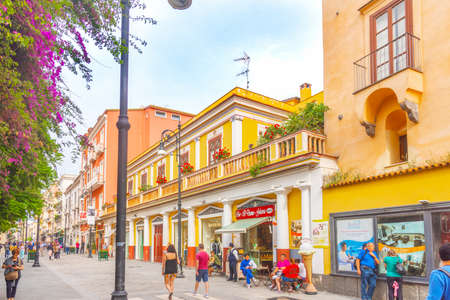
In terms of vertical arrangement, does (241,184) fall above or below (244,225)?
above

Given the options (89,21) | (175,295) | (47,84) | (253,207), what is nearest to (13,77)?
(47,84)

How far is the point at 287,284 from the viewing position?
13836 millimetres

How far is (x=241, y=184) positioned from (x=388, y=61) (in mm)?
8204

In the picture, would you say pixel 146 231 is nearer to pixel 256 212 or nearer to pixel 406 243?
pixel 256 212

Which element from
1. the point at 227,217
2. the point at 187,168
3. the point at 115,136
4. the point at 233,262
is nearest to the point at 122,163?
the point at 233,262

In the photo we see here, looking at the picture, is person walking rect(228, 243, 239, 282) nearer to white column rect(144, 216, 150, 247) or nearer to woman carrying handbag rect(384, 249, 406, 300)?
woman carrying handbag rect(384, 249, 406, 300)

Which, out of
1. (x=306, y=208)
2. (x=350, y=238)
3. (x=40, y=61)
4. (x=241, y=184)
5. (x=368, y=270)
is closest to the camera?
(x=40, y=61)

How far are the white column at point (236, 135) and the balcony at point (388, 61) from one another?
758 centimetres

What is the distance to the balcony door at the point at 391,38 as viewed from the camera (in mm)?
12320

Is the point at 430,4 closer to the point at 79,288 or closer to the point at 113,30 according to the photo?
the point at 113,30

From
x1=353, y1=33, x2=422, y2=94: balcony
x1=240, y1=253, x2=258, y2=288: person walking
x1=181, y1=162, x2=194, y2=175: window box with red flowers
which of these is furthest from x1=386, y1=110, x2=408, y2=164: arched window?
x1=181, y1=162, x2=194, y2=175: window box with red flowers

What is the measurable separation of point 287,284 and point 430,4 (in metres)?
9.74

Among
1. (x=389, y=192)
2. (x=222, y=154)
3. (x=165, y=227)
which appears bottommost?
(x=165, y=227)

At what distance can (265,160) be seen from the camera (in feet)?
54.1
